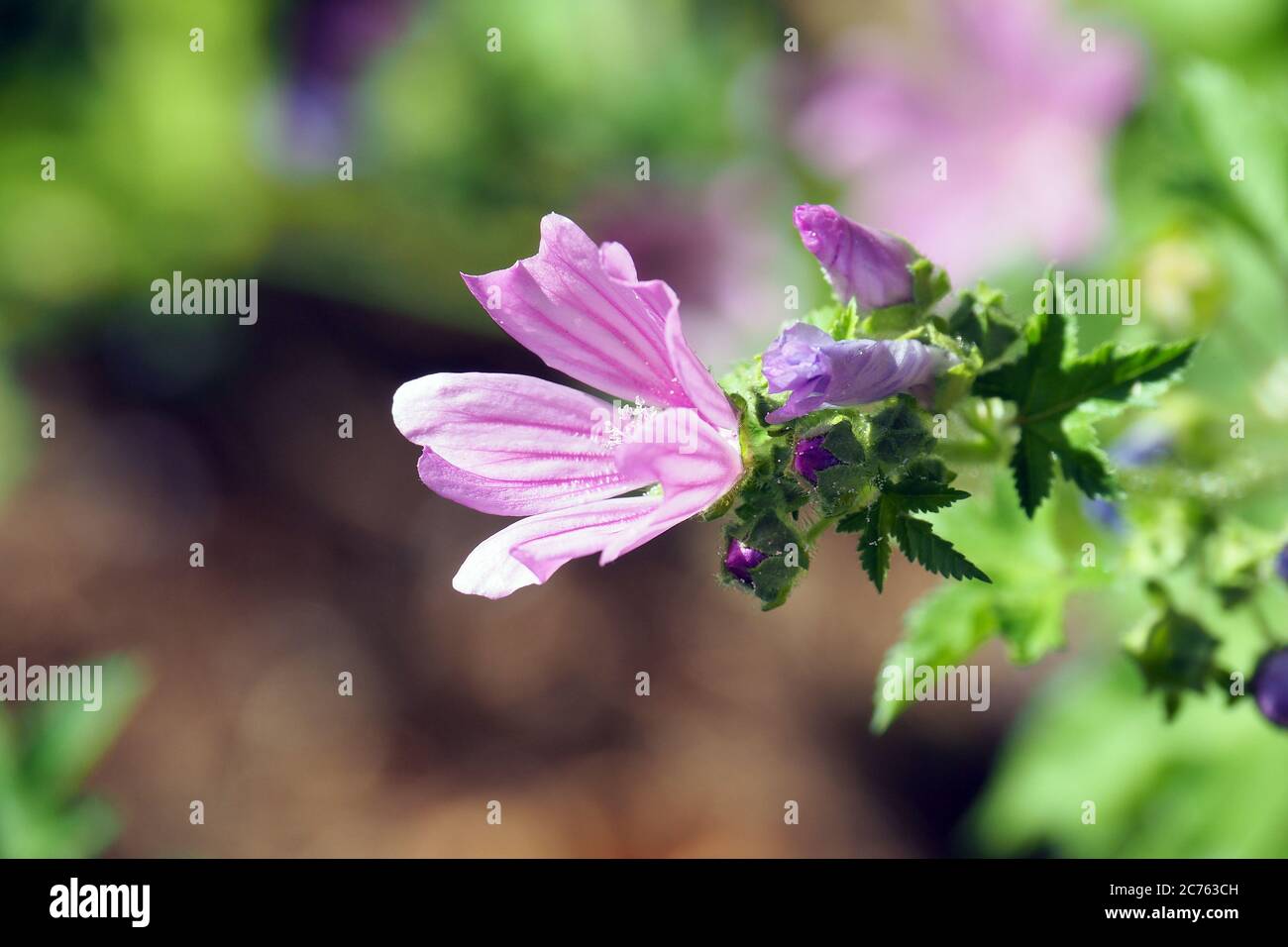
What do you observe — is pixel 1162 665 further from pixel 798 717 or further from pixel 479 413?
pixel 798 717

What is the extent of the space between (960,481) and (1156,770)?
1581 mm

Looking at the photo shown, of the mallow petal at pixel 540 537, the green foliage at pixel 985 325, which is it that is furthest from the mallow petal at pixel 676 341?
the green foliage at pixel 985 325

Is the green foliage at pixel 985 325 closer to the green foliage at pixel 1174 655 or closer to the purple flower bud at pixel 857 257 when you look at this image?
the purple flower bud at pixel 857 257

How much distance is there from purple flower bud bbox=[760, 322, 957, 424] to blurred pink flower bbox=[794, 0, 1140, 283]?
8.30 feet

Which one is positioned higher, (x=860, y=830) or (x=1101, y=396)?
(x=1101, y=396)

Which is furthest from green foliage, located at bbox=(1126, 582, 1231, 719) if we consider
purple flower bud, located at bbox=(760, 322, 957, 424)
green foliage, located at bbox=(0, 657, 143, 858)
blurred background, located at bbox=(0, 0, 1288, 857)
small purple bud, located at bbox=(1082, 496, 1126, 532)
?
green foliage, located at bbox=(0, 657, 143, 858)

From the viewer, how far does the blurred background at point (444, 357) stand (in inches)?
171

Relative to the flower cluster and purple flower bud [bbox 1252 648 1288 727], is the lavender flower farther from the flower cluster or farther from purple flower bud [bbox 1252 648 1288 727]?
the flower cluster

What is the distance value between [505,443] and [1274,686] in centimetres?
127

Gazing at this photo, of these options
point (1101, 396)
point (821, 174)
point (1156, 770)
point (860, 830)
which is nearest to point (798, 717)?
point (860, 830)

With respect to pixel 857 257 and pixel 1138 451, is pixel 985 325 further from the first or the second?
pixel 1138 451

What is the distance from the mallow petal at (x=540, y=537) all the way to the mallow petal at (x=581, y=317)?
201 mm
